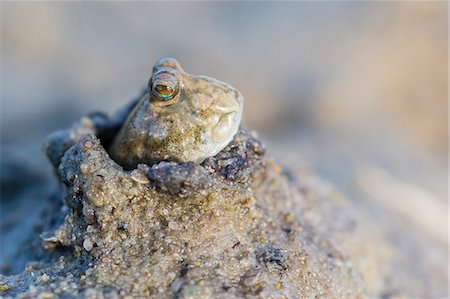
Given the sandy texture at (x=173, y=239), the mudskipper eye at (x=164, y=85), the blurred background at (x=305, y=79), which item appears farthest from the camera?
the blurred background at (x=305, y=79)

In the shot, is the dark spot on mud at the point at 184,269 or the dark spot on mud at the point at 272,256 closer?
the dark spot on mud at the point at 184,269

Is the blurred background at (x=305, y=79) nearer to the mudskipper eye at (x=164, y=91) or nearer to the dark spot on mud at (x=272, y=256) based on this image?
the dark spot on mud at (x=272, y=256)

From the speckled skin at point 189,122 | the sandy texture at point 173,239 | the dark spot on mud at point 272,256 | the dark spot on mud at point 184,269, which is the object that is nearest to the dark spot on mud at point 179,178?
the sandy texture at point 173,239

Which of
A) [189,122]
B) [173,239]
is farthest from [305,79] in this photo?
[173,239]

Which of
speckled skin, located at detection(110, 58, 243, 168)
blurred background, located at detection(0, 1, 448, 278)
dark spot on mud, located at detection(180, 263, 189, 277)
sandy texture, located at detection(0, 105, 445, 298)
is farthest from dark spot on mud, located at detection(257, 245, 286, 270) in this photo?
blurred background, located at detection(0, 1, 448, 278)

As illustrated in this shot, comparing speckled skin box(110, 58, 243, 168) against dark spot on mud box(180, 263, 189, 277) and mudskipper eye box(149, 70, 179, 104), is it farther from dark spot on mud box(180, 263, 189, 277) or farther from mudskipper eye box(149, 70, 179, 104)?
dark spot on mud box(180, 263, 189, 277)

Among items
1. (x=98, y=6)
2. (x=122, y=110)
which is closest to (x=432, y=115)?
(x=122, y=110)
